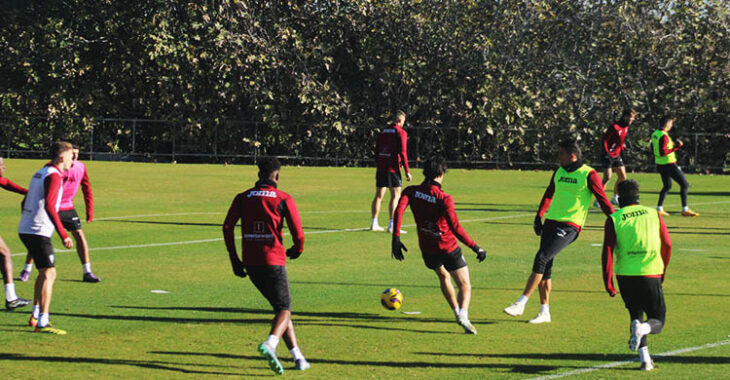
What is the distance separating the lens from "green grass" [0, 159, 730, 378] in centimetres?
891

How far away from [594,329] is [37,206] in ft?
18.8

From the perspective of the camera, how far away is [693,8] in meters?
42.6

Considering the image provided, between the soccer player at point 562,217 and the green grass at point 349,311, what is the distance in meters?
0.33

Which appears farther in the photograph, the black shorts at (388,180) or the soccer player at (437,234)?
the black shorts at (388,180)

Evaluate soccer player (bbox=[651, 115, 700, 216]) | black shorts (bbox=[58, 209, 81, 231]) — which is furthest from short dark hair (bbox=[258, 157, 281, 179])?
soccer player (bbox=[651, 115, 700, 216])

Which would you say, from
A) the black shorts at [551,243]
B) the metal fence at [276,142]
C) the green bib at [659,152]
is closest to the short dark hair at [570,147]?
the black shorts at [551,243]

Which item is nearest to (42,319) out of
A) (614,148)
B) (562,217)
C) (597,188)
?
(562,217)

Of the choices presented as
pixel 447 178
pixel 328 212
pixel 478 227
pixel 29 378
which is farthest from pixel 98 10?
pixel 29 378

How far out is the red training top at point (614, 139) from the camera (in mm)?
22844

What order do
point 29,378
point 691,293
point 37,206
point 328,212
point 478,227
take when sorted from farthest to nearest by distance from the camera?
point 328,212 → point 478,227 → point 691,293 → point 37,206 → point 29,378

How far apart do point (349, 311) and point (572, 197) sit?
2763 millimetres

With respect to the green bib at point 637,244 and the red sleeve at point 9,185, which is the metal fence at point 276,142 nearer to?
the red sleeve at point 9,185

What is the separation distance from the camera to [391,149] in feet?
62.2

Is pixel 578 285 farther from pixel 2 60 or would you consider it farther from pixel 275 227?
pixel 2 60
